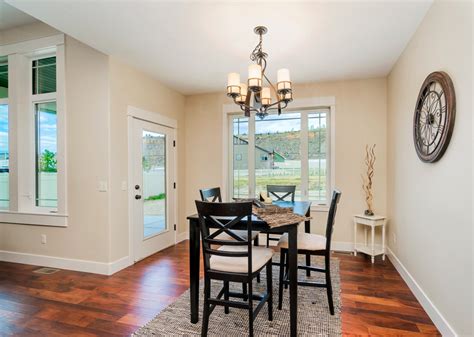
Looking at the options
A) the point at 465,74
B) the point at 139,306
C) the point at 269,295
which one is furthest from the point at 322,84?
the point at 139,306

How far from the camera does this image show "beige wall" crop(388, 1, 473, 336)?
1737 mm

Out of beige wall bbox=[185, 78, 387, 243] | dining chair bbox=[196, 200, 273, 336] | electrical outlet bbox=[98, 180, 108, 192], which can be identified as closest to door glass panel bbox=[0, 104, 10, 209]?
electrical outlet bbox=[98, 180, 108, 192]

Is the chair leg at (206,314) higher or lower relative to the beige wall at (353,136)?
lower

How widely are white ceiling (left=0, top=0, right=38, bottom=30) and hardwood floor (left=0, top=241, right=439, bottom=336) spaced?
3135 mm

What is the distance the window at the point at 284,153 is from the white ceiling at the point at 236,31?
0.96 meters

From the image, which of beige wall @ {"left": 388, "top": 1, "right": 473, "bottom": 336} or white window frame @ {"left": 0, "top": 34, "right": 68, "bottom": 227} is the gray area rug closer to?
beige wall @ {"left": 388, "top": 1, "right": 473, "bottom": 336}

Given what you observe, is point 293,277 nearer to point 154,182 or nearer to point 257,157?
point 154,182

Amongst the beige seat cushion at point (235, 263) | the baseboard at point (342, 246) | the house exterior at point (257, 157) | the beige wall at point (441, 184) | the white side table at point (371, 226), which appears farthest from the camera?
the house exterior at point (257, 157)

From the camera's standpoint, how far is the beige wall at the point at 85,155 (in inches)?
130

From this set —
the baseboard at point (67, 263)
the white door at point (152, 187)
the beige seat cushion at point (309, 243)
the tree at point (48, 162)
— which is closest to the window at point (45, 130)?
the tree at point (48, 162)

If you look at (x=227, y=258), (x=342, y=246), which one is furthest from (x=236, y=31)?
(x=342, y=246)

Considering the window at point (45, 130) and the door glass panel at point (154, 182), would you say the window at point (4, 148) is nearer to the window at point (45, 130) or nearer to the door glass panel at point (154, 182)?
the window at point (45, 130)

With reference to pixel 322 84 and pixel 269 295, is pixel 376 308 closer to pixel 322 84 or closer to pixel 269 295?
pixel 269 295

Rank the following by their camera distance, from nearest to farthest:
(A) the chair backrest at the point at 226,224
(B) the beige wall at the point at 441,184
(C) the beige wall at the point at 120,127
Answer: (B) the beige wall at the point at 441,184 → (A) the chair backrest at the point at 226,224 → (C) the beige wall at the point at 120,127
